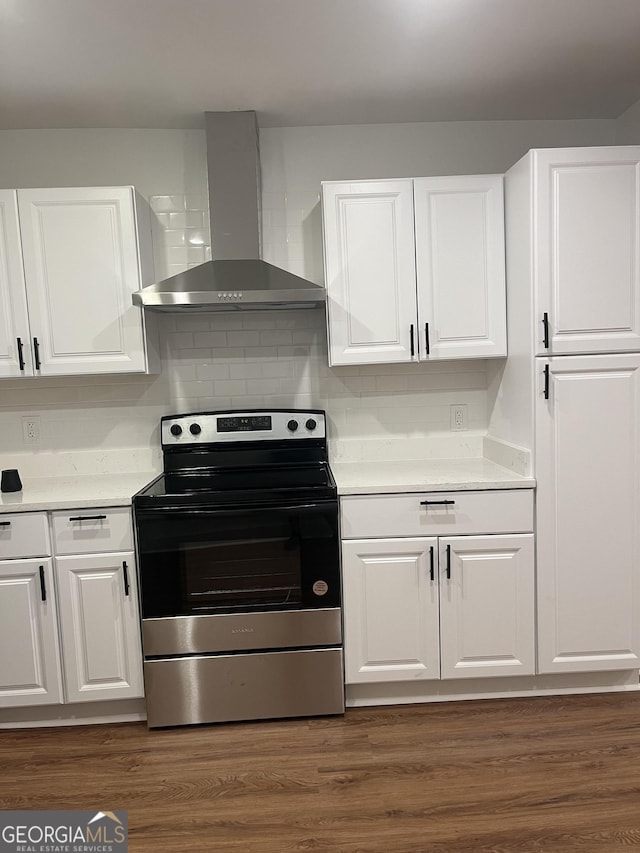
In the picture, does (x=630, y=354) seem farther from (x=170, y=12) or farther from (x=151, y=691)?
(x=151, y=691)

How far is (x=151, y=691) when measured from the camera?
2.35m

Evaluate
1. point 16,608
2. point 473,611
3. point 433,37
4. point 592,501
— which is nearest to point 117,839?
point 16,608

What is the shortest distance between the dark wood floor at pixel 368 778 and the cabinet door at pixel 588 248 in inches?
58.7

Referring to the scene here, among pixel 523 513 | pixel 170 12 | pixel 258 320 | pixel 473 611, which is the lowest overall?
pixel 473 611

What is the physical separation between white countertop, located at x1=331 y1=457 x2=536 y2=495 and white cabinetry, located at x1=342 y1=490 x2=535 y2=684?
0.13 ft

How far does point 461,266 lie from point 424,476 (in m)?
0.94

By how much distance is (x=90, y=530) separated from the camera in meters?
2.33

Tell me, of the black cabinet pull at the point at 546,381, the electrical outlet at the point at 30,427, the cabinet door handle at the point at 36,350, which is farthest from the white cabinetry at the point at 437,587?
the electrical outlet at the point at 30,427

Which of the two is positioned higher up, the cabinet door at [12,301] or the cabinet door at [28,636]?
the cabinet door at [12,301]

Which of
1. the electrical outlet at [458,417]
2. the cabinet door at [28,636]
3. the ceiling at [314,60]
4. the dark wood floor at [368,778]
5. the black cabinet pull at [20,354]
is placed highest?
the ceiling at [314,60]

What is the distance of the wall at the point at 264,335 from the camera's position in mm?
2797

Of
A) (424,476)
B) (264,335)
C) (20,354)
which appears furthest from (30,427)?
(424,476)

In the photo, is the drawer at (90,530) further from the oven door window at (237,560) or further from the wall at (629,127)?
the wall at (629,127)

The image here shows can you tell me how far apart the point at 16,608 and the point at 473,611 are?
1847 mm
